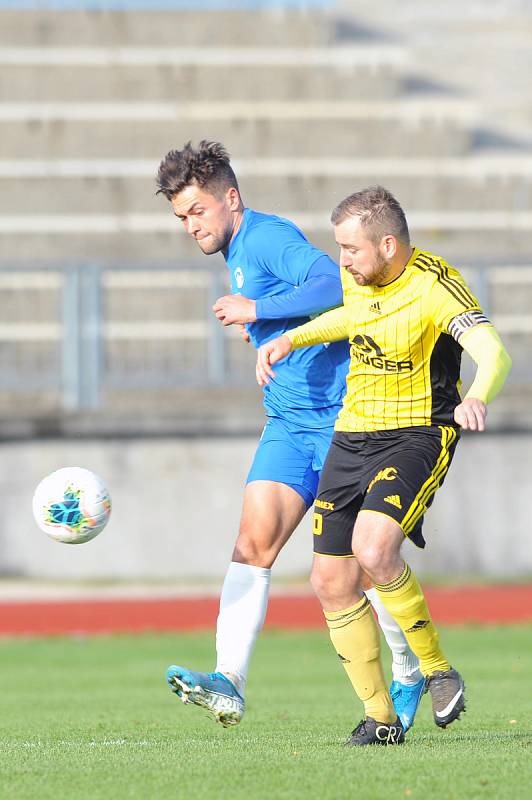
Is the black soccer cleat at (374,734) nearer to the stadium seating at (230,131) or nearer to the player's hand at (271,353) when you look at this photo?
the player's hand at (271,353)

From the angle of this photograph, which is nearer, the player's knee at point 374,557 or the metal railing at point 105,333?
the player's knee at point 374,557

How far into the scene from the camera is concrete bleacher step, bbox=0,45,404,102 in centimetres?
2200

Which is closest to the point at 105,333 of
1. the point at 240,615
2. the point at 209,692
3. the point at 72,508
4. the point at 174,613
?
the point at 174,613

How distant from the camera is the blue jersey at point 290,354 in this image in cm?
635

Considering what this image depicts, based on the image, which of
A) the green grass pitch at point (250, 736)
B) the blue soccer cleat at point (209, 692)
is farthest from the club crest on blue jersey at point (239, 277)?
the green grass pitch at point (250, 736)

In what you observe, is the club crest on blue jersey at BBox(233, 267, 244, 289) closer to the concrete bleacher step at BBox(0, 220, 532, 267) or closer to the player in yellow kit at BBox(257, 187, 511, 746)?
the player in yellow kit at BBox(257, 187, 511, 746)

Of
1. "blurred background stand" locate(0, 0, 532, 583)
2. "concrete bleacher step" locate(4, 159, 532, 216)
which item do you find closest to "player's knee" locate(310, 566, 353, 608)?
"blurred background stand" locate(0, 0, 532, 583)

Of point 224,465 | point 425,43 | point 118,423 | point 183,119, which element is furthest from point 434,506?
point 425,43

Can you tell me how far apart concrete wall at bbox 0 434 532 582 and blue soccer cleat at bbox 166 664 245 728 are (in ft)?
31.1

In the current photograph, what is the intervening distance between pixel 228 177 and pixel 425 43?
21.3 meters

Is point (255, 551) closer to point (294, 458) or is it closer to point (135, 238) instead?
point (294, 458)

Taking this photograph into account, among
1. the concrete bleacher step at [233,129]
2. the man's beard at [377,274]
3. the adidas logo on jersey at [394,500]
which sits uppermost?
the concrete bleacher step at [233,129]

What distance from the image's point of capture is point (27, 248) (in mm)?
20094

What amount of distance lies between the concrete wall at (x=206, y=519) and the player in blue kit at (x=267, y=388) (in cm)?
911
